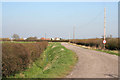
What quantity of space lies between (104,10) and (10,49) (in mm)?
26117

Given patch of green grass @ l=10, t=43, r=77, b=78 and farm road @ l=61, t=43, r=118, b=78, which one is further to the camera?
patch of green grass @ l=10, t=43, r=77, b=78

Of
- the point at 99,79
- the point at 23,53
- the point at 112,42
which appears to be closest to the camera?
the point at 99,79

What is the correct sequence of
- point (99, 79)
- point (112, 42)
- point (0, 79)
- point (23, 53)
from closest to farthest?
point (99, 79)
point (0, 79)
point (23, 53)
point (112, 42)

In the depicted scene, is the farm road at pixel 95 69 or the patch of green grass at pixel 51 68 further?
the patch of green grass at pixel 51 68

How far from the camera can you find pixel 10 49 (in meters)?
9.53

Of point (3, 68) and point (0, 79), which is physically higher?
point (3, 68)

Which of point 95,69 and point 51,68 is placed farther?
point 51,68

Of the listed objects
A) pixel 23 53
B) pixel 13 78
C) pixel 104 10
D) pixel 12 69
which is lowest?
pixel 13 78

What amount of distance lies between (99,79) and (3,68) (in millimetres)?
5345

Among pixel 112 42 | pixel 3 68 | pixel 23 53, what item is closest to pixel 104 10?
pixel 112 42

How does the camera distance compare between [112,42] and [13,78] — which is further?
[112,42]

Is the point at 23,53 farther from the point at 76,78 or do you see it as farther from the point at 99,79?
the point at 99,79

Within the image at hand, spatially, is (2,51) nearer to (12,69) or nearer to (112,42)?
(12,69)

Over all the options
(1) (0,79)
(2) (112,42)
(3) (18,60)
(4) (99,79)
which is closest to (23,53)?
(3) (18,60)
